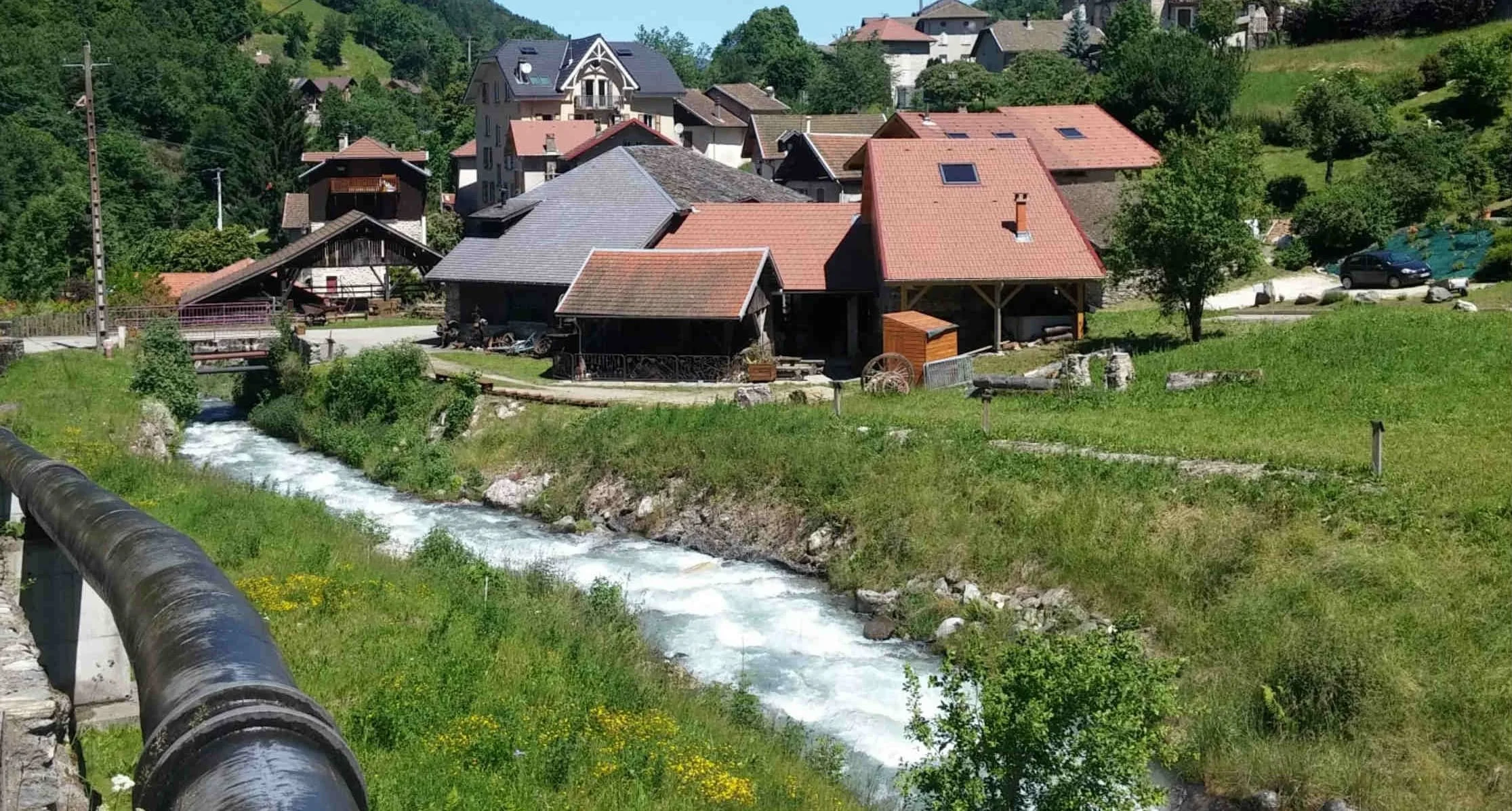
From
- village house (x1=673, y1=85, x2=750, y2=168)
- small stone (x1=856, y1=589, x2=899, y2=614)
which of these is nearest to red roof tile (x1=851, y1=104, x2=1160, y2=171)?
village house (x1=673, y1=85, x2=750, y2=168)

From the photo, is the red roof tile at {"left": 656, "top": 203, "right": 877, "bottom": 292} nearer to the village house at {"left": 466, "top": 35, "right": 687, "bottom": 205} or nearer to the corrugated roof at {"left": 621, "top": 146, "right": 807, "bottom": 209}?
the corrugated roof at {"left": 621, "top": 146, "right": 807, "bottom": 209}

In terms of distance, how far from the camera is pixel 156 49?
343ft

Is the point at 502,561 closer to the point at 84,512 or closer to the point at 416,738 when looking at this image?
the point at 416,738

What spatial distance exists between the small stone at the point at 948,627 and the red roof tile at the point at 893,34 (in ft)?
338

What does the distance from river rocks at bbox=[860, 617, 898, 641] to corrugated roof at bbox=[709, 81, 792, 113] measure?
237ft

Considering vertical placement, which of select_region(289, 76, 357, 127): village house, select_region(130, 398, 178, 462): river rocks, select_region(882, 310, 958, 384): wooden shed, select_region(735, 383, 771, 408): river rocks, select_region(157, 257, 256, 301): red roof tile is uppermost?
select_region(289, 76, 357, 127): village house

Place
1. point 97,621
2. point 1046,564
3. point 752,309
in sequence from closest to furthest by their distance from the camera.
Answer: point 97,621 < point 1046,564 < point 752,309

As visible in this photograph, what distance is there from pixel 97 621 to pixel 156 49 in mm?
105047

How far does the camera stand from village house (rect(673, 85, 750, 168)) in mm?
84250

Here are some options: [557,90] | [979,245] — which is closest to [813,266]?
[979,245]

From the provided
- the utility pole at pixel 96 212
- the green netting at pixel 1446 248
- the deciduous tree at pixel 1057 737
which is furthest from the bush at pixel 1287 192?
the deciduous tree at pixel 1057 737

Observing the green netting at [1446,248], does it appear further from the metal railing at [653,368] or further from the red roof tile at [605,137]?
the red roof tile at [605,137]

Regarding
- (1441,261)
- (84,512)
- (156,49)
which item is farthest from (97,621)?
(156,49)

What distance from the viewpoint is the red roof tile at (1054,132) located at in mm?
52719
